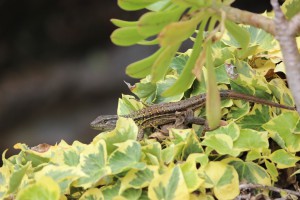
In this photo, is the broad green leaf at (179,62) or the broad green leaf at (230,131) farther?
the broad green leaf at (179,62)

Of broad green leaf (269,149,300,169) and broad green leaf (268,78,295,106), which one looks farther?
broad green leaf (268,78,295,106)

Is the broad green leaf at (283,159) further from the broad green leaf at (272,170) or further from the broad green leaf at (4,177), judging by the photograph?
the broad green leaf at (4,177)

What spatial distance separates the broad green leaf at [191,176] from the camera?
2.49 feet

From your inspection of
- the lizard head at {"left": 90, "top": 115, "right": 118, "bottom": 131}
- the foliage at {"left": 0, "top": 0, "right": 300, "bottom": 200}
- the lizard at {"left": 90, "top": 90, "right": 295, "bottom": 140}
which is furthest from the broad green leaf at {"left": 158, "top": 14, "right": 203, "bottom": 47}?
the lizard head at {"left": 90, "top": 115, "right": 118, "bottom": 131}

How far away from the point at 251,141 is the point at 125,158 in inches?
7.7

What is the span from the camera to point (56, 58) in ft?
10.6

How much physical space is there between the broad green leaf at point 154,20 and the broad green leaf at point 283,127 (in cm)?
25

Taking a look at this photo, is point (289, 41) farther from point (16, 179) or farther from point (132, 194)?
point (16, 179)

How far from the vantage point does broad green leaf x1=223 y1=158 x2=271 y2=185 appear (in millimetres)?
823

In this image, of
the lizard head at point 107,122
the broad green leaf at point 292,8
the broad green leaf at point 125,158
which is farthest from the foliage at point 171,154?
the lizard head at point 107,122

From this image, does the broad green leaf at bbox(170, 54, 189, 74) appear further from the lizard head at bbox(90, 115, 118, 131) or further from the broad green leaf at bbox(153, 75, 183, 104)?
the lizard head at bbox(90, 115, 118, 131)

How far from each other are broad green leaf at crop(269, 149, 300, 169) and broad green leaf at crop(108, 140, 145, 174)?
214 millimetres

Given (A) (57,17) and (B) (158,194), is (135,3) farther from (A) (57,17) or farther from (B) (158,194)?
(A) (57,17)

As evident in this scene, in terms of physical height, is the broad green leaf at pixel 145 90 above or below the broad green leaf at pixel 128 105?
above
